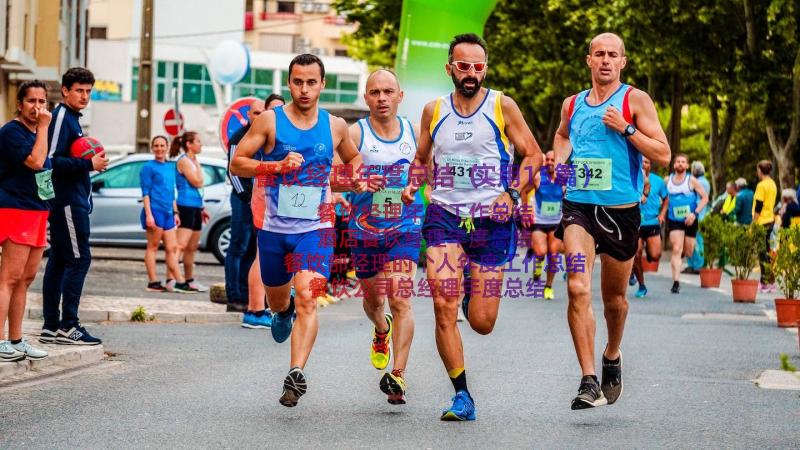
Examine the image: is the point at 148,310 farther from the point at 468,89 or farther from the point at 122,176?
the point at 122,176

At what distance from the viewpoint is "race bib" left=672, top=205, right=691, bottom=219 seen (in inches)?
870

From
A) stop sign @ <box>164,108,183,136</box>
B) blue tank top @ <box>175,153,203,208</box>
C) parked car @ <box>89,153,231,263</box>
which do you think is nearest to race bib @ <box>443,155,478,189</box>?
blue tank top @ <box>175,153,203,208</box>

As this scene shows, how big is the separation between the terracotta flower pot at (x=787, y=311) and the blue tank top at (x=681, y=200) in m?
6.18

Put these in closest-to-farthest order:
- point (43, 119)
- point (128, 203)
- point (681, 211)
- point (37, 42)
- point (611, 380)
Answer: point (611, 380) < point (43, 119) < point (681, 211) < point (128, 203) < point (37, 42)

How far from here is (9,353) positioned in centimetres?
1010

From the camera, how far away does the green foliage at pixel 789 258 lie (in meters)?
15.1

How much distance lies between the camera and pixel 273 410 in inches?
342

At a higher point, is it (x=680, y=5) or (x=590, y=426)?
(x=680, y=5)

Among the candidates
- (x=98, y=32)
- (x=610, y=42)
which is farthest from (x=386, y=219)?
(x=98, y=32)

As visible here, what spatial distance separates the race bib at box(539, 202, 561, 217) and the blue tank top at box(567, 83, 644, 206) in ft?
30.7

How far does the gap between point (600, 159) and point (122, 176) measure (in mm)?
16185

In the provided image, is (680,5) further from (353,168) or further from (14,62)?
(353,168)

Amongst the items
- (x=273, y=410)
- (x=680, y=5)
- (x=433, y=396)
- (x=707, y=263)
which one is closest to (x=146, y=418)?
(x=273, y=410)

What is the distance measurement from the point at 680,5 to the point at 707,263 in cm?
1175
